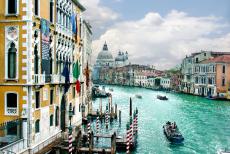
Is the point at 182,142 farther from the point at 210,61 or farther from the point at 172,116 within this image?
the point at 210,61

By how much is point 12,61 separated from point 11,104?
1688mm

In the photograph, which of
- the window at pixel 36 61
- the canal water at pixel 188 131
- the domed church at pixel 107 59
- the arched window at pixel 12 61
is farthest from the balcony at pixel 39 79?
the domed church at pixel 107 59

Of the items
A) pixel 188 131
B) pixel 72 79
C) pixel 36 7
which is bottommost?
pixel 188 131

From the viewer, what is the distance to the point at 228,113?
40.7 meters

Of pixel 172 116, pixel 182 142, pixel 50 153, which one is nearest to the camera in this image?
pixel 50 153

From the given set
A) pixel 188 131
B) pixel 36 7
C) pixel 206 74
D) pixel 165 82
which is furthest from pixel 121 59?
pixel 36 7

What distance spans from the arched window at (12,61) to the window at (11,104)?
0.75 m

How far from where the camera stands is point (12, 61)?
602 inches

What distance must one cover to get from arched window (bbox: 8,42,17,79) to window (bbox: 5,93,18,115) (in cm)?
75

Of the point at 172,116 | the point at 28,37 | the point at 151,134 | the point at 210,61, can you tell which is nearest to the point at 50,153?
the point at 28,37

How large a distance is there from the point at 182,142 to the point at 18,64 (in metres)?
13.1

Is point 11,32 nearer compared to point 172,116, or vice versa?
point 11,32

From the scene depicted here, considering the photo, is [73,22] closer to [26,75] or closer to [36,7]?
[36,7]

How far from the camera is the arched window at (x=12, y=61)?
50.0ft
